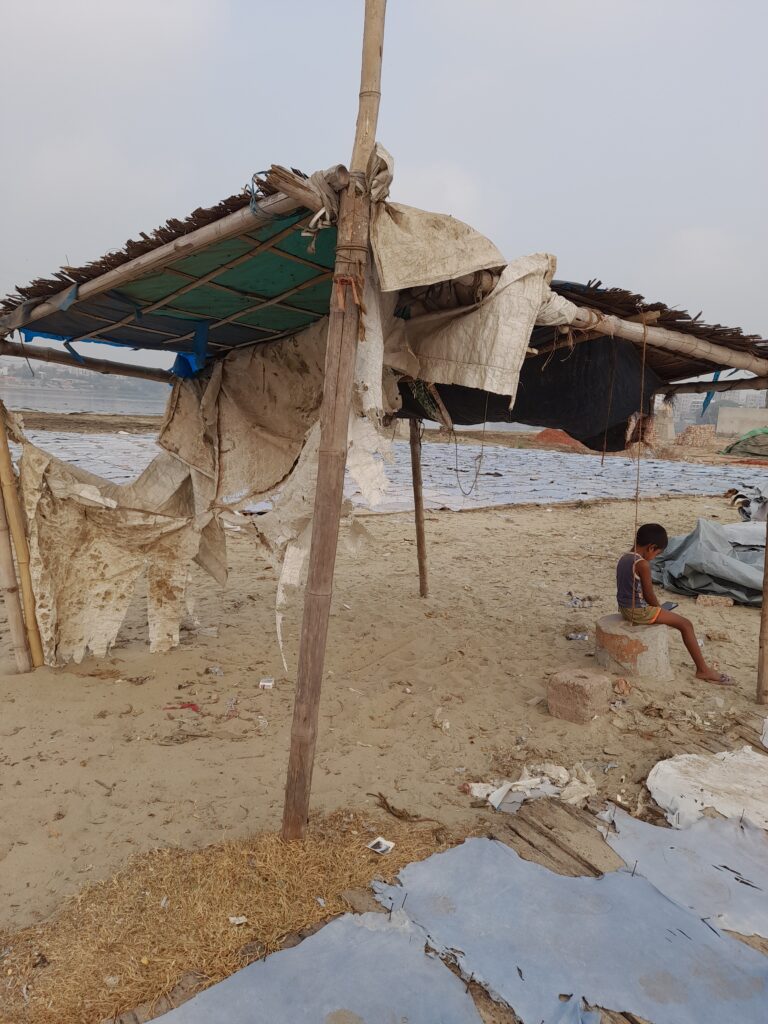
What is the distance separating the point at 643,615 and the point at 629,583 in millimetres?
234

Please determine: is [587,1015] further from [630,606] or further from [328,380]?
[630,606]

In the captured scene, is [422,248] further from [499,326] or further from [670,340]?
[670,340]

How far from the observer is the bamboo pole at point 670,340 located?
312 cm

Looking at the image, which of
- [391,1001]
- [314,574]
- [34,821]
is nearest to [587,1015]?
[391,1001]

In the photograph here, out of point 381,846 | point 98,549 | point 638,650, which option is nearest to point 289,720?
point 381,846

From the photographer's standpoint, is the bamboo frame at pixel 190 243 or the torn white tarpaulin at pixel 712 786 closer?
the bamboo frame at pixel 190 243

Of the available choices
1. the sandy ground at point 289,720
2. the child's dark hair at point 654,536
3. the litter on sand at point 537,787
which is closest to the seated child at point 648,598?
the child's dark hair at point 654,536

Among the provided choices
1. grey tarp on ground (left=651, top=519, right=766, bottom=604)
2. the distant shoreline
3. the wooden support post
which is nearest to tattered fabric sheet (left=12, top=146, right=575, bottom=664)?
the wooden support post

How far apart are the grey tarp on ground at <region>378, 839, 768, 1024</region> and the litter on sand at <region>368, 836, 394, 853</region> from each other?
0.14 meters

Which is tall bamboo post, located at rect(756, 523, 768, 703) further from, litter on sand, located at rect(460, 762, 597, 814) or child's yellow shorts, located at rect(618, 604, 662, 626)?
litter on sand, located at rect(460, 762, 597, 814)

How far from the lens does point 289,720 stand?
12.3 feet

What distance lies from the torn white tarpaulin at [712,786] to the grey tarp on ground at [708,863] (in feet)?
0.25

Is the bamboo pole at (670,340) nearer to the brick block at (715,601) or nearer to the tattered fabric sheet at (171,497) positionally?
the tattered fabric sheet at (171,497)

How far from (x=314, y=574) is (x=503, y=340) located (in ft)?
4.44
